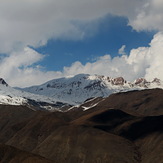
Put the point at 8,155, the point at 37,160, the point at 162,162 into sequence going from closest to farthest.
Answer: the point at 37,160 → the point at 8,155 → the point at 162,162

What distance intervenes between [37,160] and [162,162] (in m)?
70.2

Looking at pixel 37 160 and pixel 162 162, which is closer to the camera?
pixel 37 160

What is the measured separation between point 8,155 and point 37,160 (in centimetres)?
2271

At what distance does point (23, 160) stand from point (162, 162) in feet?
239

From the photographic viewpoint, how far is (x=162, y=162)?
19788 centimetres

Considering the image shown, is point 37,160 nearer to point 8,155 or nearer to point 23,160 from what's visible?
point 23,160

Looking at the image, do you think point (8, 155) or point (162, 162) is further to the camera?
point (162, 162)

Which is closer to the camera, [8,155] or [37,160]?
[37,160]

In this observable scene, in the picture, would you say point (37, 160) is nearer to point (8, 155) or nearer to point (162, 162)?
point (8, 155)

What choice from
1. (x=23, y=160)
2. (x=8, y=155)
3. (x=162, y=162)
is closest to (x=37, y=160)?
(x=23, y=160)

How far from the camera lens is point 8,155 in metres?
178

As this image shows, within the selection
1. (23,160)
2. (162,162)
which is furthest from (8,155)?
(162,162)

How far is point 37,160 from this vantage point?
161250 millimetres

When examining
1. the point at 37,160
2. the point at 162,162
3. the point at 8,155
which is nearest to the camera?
the point at 37,160
